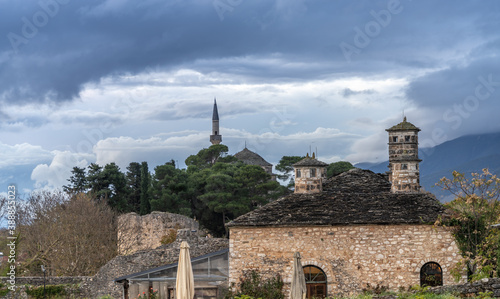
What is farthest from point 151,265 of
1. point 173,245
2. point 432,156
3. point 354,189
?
point 432,156

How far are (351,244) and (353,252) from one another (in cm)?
30

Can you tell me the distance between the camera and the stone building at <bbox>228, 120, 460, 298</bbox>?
21.7 meters

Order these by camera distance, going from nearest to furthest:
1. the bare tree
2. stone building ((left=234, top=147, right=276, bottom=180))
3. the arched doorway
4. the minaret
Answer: the arched doorway, the bare tree, stone building ((left=234, top=147, right=276, bottom=180)), the minaret

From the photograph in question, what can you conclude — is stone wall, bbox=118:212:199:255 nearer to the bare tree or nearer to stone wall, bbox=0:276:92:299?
the bare tree

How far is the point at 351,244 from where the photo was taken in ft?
72.4

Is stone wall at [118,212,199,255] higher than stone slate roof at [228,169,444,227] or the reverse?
the reverse

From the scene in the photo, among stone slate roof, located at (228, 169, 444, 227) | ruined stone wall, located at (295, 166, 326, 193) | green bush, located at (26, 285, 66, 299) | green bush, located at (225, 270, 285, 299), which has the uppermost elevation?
ruined stone wall, located at (295, 166, 326, 193)

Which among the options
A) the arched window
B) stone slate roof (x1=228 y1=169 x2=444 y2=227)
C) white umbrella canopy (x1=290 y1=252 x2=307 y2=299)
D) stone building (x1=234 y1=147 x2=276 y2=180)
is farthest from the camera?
stone building (x1=234 y1=147 x2=276 y2=180)

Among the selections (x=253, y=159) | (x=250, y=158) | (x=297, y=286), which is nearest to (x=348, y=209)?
(x=297, y=286)

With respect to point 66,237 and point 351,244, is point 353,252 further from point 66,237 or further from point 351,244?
point 66,237

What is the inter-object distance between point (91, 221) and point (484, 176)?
27627mm

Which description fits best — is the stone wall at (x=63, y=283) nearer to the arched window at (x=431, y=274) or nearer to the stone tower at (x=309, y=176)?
the stone tower at (x=309, y=176)

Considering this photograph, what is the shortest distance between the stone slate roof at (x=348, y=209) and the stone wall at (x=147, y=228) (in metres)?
18.8

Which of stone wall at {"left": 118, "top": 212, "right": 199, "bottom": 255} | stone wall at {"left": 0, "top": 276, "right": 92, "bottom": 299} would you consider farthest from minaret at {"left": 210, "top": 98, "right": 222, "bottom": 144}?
stone wall at {"left": 0, "top": 276, "right": 92, "bottom": 299}
